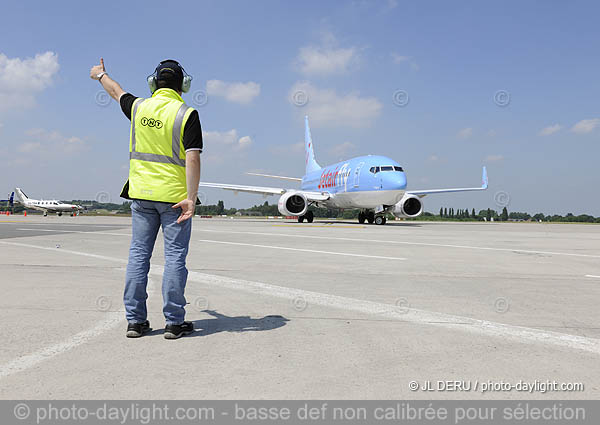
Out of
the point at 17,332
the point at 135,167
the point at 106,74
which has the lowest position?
the point at 17,332

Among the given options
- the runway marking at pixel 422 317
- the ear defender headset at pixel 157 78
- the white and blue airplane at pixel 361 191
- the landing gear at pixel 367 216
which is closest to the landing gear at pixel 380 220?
the white and blue airplane at pixel 361 191

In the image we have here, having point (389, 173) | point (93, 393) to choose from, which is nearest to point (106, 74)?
point (93, 393)

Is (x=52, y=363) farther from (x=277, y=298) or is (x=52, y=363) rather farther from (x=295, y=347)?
(x=277, y=298)

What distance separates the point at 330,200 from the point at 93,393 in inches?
1019

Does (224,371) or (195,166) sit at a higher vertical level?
(195,166)

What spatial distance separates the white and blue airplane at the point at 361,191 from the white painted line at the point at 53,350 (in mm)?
19988

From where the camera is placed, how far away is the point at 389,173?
22391 millimetres

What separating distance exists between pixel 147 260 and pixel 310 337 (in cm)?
141

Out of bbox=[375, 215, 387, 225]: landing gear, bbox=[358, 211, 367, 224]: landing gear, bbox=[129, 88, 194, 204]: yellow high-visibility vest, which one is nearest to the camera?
bbox=[129, 88, 194, 204]: yellow high-visibility vest

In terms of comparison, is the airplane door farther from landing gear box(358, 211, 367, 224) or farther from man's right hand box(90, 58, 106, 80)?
man's right hand box(90, 58, 106, 80)

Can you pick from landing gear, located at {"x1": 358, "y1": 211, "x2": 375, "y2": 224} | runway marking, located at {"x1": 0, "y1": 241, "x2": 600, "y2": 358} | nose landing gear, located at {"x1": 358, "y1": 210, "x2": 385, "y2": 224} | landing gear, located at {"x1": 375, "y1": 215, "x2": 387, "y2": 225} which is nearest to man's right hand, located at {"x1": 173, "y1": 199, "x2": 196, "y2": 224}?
runway marking, located at {"x1": 0, "y1": 241, "x2": 600, "y2": 358}

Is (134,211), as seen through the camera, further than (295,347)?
Yes

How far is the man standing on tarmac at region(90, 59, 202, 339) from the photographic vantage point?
3188 millimetres

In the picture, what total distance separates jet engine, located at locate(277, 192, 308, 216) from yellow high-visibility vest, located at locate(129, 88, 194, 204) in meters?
22.2
